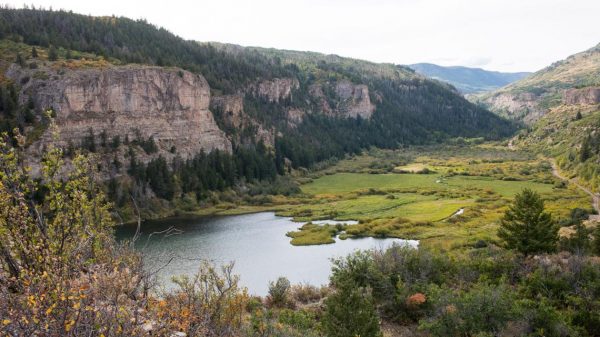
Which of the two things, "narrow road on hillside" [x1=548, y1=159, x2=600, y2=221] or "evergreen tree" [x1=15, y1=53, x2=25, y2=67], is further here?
"evergreen tree" [x1=15, y1=53, x2=25, y2=67]

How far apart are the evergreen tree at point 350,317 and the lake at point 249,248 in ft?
83.1

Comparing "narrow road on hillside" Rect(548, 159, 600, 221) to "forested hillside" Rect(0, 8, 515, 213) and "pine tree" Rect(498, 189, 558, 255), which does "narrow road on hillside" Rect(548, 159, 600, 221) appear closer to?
"pine tree" Rect(498, 189, 558, 255)

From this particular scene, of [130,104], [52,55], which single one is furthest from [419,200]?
[52,55]

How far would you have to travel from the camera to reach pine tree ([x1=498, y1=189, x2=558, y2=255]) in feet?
158

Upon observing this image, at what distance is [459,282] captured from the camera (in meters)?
39.9

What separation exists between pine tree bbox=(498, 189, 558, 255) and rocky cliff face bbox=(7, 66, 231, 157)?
77732mm

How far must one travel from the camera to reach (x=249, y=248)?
242ft

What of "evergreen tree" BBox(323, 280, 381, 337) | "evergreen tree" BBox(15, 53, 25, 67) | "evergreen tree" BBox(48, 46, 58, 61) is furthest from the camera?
"evergreen tree" BBox(48, 46, 58, 61)

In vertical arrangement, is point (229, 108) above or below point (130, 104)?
below

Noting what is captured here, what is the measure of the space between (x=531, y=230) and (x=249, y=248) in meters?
39.3

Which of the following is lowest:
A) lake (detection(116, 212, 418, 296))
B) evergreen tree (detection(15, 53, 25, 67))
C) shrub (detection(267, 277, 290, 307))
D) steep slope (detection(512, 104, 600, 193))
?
lake (detection(116, 212, 418, 296))

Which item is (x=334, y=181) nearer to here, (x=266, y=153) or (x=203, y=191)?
(x=266, y=153)

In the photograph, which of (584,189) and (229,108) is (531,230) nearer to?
(584,189)

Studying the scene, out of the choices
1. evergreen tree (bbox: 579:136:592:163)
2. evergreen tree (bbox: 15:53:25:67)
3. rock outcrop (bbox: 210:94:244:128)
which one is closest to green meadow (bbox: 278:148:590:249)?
evergreen tree (bbox: 579:136:592:163)
